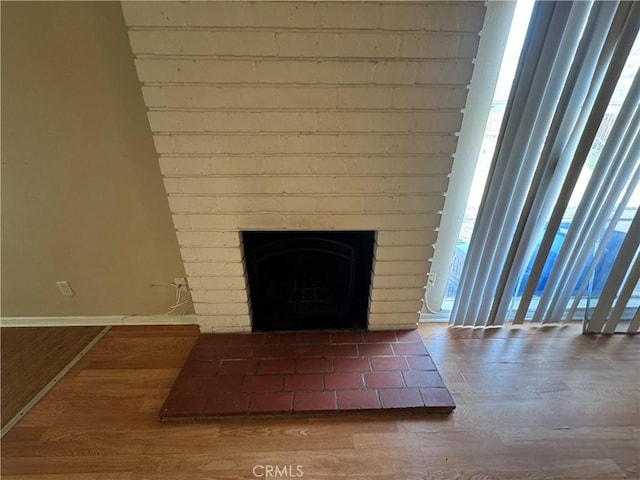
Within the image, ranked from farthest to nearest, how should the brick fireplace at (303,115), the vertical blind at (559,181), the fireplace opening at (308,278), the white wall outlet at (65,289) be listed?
the white wall outlet at (65,289) → the fireplace opening at (308,278) → the vertical blind at (559,181) → the brick fireplace at (303,115)

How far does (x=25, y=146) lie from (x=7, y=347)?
130cm

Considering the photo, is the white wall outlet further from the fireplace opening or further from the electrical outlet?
the fireplace opening

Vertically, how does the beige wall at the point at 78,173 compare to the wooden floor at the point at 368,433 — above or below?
above

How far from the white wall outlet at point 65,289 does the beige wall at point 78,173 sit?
4cm

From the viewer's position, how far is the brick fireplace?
117cm

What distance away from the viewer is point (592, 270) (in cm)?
176

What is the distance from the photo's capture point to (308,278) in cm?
176

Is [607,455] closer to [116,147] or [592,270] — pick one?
[592,270]

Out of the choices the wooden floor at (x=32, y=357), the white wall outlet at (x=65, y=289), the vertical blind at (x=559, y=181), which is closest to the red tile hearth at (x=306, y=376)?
the vertical blind at (x=559, y=181)

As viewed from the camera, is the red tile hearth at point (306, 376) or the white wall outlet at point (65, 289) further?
the white wall outlet at point (65, 289)

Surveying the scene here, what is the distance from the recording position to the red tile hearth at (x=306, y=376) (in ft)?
4.56

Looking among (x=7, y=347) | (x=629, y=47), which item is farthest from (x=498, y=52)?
(x=7, y=347)

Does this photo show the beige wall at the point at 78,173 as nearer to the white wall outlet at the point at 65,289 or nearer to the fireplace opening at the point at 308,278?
the white wall outlet at the point at 65,289

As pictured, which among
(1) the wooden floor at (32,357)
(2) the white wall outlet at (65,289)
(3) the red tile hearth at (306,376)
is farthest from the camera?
(2) the white wall outlet at (65,289)
